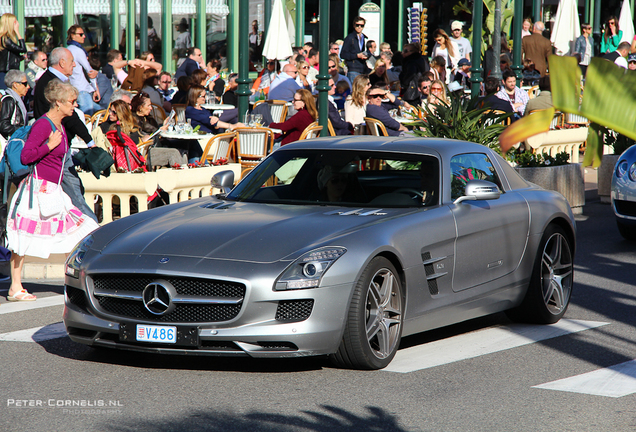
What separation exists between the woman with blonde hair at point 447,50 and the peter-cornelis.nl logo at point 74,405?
18199mm

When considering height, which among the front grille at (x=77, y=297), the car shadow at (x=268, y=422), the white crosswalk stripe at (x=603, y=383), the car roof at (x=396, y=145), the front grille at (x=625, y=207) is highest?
the car roof at (x=396, y=145)

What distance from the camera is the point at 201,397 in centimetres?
530

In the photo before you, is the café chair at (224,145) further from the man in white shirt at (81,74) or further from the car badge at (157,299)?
the car badge at (157,299)

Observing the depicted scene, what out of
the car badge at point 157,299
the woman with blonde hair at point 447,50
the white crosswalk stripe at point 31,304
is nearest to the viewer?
the car badge at point 157,299

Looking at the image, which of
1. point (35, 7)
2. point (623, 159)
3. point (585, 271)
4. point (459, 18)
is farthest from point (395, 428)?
point (459, 18)

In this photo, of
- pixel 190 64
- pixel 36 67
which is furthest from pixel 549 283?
pixel 190 64

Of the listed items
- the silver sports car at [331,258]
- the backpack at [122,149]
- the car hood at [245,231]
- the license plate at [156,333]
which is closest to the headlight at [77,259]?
the silver sports car at [331,258]

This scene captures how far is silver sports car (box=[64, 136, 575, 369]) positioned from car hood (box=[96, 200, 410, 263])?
1 centimetres

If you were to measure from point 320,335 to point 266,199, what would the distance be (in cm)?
166

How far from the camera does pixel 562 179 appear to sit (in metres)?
13.7

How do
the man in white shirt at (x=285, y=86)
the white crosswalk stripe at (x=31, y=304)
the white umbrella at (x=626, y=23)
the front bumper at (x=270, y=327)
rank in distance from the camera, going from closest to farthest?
the front bumper at (x=270, y=327), the white crosswalk stripe at (x=31, y=304), the man in white shirt at (x=285, y=86), the white umbrella at (x=626, y=23)

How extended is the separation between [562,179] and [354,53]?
1126 centimetres

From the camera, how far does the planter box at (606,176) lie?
14.4 metres

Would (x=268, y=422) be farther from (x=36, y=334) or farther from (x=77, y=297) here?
(x=36, y=334)
